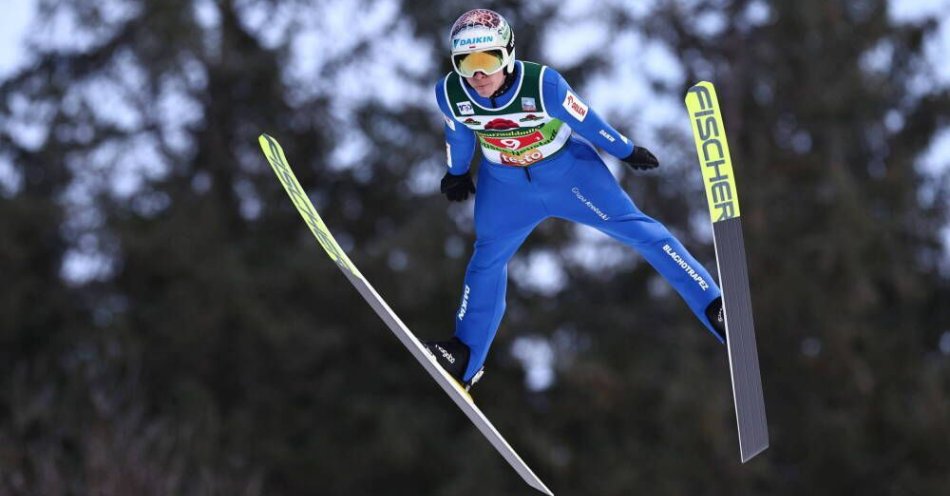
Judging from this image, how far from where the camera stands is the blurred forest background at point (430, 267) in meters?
17.5

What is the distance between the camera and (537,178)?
5922 mm

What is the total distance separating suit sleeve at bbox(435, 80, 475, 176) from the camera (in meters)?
5.73

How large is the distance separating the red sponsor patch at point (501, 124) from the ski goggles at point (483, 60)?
0.97 feet

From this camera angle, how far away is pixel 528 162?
590 centimetres

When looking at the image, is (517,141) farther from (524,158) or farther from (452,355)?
(452,355)

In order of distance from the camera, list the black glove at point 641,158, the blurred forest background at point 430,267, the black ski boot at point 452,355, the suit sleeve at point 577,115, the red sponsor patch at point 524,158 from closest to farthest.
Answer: the suit sleeve at point 577,115
the black glove at point 641,158
the red sponsor patch at point 524,158
the black ski boot at point 452,355
the blurred forest background at point 430,267

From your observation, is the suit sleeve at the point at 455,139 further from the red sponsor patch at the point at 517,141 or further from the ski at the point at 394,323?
the ski at the point at 394,323

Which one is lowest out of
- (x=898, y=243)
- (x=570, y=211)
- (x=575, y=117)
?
(x=898, y=243)

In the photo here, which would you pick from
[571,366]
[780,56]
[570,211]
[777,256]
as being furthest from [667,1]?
[570,211]

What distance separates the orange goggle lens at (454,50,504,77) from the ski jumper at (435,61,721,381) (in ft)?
0.64

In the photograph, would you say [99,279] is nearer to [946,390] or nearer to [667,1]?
[667,1]

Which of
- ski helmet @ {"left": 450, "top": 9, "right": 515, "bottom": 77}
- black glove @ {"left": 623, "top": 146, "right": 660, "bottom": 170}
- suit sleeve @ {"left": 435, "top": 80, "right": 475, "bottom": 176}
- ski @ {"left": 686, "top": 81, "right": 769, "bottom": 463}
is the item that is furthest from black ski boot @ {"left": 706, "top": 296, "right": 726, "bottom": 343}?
ski helmet @ {"left": 450, "top": 9, "right": 515, "bottom": 77}

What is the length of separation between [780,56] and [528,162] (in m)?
13.3

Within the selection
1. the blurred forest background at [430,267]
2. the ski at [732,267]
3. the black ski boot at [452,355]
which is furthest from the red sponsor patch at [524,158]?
the blurred forest background at [430,267]
